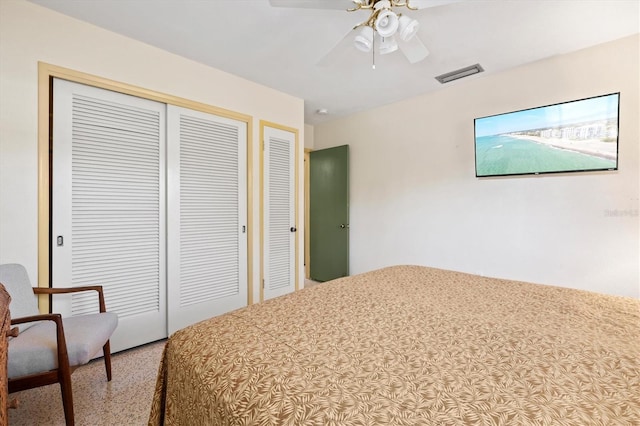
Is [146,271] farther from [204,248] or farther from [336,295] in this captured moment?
[336,295]

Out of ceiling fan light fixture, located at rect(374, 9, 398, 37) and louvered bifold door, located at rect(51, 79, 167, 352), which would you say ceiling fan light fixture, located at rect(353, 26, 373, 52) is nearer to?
ceiling fan light fixture, located at rect(374, 9, 398, 37)

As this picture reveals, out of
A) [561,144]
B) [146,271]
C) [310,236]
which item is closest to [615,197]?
[561,144]

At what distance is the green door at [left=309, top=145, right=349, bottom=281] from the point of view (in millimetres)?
4141

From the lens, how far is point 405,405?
2.17 feet

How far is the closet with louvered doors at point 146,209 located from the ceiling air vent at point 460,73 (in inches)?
83.6

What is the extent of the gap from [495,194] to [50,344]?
3.56 m

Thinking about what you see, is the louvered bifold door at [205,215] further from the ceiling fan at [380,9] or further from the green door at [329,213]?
the green door at [329,213]

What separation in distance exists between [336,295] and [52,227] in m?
2.03

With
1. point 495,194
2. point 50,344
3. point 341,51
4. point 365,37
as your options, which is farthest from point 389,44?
point 50,344

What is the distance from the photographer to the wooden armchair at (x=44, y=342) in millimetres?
1353

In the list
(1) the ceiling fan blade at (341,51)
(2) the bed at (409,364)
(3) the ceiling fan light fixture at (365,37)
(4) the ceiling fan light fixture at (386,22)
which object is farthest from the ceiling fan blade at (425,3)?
(2) the bed at (409,364)

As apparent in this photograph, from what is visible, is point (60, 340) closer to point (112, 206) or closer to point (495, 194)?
point (112, 206)

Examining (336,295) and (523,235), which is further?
(523,235)

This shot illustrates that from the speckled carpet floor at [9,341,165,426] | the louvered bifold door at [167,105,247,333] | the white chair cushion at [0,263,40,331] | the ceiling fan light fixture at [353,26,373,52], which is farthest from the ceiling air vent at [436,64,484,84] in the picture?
the white chair cushion at [0,263,40,331]
